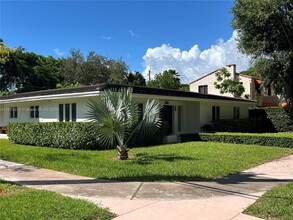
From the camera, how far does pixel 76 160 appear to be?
11352 millimetres

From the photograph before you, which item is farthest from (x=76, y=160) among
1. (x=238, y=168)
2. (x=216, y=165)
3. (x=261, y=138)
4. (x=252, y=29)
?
(x=252, y=29)

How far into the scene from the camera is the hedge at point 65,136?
1468cm

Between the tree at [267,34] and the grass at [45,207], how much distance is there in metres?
21.1

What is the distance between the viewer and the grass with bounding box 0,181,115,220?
17.3 ft

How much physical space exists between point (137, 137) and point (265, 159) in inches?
255

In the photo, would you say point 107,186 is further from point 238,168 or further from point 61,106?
point 61,106

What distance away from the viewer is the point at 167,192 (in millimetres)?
7102

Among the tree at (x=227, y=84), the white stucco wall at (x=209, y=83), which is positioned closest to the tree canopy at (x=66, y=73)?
the white stucco wall at (x=209, y=83)

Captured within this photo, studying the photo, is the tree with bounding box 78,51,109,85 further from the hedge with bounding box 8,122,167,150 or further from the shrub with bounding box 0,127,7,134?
Answer: the hedge with bounding box 8,122,167,150

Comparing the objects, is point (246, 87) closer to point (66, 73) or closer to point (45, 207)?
point (66, 73)

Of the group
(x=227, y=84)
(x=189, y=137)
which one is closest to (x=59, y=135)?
(x=189, y=137)

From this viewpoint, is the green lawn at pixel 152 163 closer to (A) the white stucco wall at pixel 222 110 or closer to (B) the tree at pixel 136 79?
(A) the white stucco wall at pixel 222 110

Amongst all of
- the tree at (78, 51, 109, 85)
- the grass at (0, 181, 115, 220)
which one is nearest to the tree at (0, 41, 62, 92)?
the tree at (78, 51, 109, 85)

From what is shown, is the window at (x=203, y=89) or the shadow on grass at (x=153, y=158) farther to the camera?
the window at (x=203, y=89)
